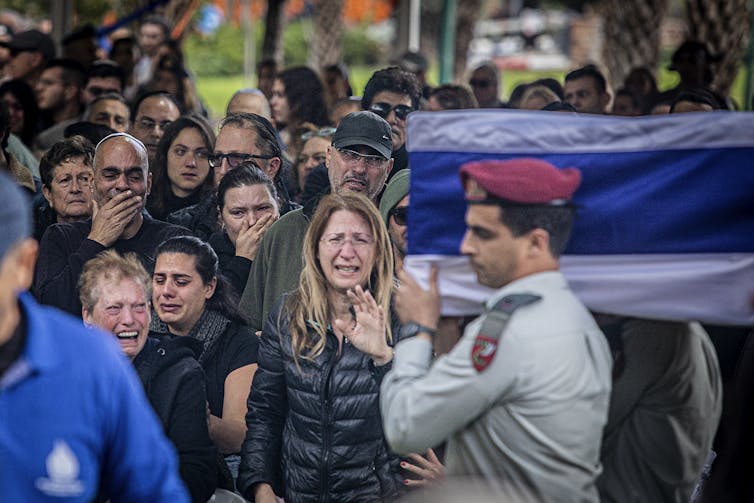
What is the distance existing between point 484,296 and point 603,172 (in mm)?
581

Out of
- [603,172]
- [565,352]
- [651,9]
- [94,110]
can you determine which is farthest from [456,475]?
[651,9]

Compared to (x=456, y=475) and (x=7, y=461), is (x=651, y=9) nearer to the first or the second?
(x=456, y=475)

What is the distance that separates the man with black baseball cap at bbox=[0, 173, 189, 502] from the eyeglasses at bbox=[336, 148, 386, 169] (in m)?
3.21

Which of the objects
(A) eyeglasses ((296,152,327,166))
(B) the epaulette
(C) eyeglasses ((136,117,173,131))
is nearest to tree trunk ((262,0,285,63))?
(C) eyeglasses ((136,117,173,131))

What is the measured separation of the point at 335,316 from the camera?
15.9 ft

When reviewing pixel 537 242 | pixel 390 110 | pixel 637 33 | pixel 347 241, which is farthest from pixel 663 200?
pixel 637 33

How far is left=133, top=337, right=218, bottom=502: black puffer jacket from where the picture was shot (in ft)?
15.6

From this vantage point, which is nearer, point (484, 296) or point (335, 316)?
point (484, 296)

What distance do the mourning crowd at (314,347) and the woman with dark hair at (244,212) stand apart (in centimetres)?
1

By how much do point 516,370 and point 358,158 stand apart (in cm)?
270

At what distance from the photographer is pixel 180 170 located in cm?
726

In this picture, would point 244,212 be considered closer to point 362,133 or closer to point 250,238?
point 250,238

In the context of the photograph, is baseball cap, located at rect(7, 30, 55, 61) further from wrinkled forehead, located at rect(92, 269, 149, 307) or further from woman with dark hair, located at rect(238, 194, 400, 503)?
woman with dark hair, located at rect(238, 194, 400, 503)

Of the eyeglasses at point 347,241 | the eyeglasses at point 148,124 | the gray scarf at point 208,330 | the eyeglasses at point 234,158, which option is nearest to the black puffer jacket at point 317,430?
the eyeglasses at point 347,241
